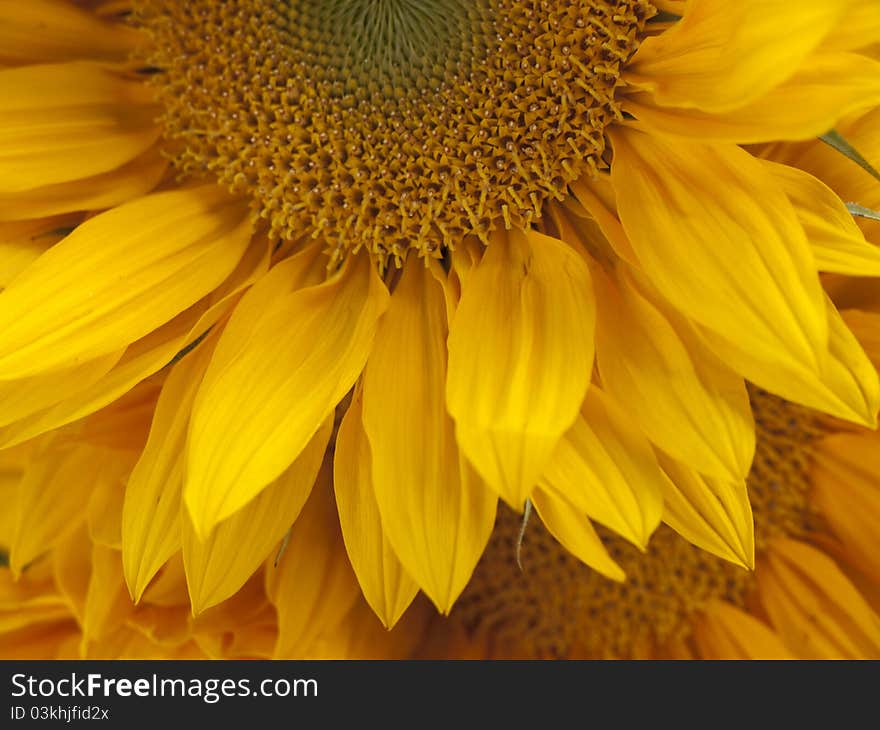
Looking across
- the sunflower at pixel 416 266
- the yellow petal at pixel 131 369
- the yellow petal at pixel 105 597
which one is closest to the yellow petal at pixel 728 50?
the sunflower at pixel 416 266

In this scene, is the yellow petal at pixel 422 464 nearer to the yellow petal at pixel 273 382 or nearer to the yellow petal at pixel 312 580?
the yellow petal at pixel 273 382

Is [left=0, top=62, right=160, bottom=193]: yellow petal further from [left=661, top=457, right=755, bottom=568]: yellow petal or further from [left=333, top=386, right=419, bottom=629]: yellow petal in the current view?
[left=661, top=457, right=755, bottom=568]: yellow petal

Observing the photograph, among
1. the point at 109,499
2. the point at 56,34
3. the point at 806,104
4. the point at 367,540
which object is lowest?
the point at 109,499

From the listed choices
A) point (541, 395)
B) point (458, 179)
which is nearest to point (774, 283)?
point (541, 395)

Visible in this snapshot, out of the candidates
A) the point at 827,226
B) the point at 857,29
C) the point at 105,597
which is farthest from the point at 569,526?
the point at 105,597

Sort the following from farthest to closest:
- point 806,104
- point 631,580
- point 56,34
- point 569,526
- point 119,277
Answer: point 631,580, point 56,34, point 119,277, point 569,526, point 806,104

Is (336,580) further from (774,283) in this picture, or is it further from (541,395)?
(774,283)

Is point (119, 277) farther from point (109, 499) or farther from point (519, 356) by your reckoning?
point (519, 356)
